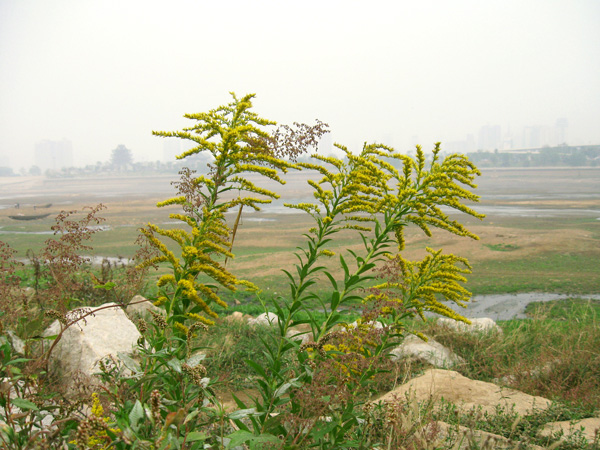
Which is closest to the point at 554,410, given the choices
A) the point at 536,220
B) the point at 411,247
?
the point at 411,247

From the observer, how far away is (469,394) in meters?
4.92

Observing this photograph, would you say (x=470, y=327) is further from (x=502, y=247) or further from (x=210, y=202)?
(x=502, y=247)

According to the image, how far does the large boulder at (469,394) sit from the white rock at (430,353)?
58.0 inches

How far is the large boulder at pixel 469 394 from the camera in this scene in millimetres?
4555

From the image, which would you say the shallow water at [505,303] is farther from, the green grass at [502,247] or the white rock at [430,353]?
the green grass at [502,247]

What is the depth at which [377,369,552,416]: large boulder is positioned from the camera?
455 cm

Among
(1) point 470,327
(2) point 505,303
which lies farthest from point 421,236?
(1) point 470,327

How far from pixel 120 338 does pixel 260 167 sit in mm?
4495

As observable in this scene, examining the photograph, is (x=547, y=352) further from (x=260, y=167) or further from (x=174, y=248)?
(x=174, y=248)

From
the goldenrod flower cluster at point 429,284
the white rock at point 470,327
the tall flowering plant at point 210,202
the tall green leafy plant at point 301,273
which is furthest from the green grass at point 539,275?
the tall flowering plant at point 210,202

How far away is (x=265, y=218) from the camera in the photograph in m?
31.5

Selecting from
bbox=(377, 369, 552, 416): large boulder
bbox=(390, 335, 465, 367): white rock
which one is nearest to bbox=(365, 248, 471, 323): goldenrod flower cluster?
bbox=(377, 369, 552, 416): large boulder

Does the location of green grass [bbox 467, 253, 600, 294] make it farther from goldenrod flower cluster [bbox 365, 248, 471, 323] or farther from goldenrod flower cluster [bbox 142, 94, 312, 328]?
goldenrod flower cluster [bbox 142, 94, 312, 328]

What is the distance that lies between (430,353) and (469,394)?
6.80 feet
